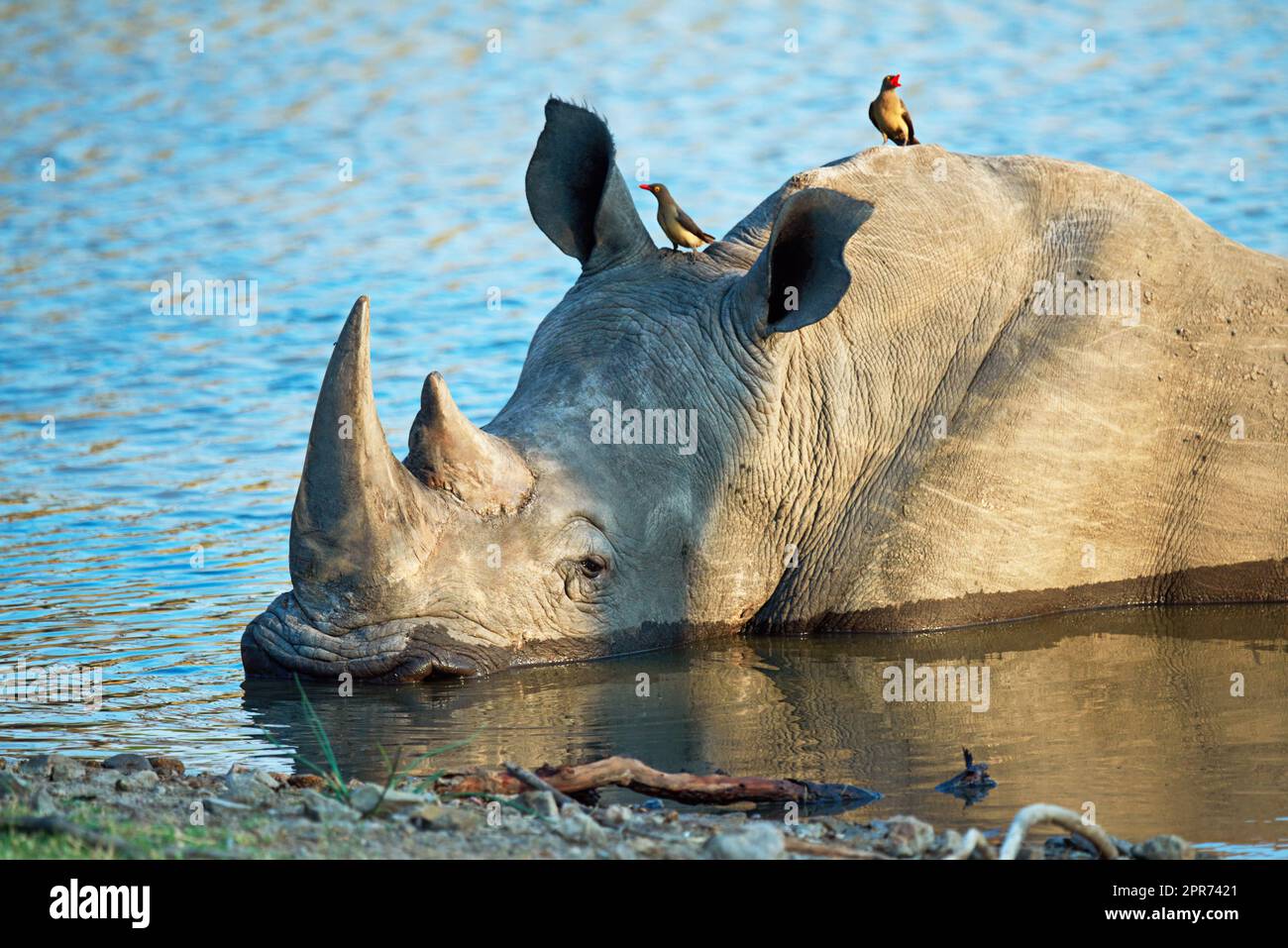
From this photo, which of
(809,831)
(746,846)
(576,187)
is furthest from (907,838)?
(576,187)

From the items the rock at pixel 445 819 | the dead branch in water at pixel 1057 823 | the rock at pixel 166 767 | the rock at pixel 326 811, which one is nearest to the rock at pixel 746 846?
the dead branch in water at pixel 1057 823

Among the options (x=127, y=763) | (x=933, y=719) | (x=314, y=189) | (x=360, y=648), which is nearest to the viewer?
(x=127, y=763)

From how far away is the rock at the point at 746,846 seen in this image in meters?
5.15

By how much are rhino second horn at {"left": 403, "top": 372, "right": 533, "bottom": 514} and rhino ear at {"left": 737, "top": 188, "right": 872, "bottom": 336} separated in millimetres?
1269

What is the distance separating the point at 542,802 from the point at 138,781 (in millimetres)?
1415

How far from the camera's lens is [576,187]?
9359mm

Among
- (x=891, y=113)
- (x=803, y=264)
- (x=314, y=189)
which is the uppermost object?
(x=314, y=189)

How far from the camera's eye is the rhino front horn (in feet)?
24.4

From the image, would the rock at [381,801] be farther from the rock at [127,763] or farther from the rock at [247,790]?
the rock at [127,763]

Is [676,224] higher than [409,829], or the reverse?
[676,224]

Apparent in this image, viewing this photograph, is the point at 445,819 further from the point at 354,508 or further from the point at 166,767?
the point at 354,508

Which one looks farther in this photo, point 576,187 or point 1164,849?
point 576,187
